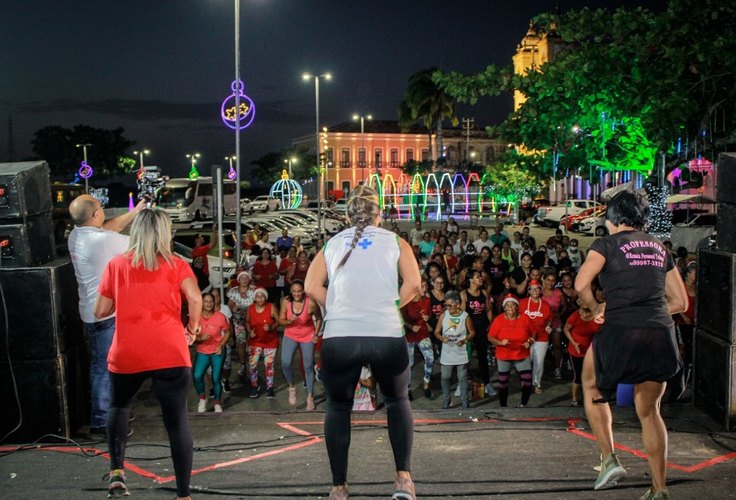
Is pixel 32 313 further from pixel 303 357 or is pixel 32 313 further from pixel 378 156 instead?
pixel 378 156

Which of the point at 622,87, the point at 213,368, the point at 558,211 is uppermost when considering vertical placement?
the point at 622,87

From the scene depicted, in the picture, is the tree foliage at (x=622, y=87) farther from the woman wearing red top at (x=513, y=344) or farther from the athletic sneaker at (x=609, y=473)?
the athletic sneaker at (x=609, y=473)

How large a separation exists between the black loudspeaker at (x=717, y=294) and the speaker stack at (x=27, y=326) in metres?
4.92

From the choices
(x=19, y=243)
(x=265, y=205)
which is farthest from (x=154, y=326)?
(x=265, y=205)

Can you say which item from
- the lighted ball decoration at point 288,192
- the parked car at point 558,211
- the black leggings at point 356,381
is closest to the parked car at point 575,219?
the parked car at point 558,211

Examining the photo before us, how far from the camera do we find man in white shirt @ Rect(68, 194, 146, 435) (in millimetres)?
5285

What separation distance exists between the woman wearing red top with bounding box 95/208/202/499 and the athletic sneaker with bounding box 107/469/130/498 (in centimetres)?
45

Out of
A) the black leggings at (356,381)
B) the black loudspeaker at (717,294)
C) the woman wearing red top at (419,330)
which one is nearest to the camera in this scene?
the black leggings at (356,381)

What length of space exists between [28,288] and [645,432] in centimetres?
425

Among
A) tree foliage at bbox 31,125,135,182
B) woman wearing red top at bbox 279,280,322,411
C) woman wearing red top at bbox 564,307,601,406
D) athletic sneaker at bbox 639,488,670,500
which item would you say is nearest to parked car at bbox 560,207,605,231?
woman wearing red top at bbox 564,307,601,406

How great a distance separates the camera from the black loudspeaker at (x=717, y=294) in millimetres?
5406

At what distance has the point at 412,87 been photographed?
2334 inches

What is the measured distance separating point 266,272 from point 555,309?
5.61 meters

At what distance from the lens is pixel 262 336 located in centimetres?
934
